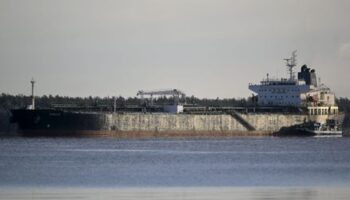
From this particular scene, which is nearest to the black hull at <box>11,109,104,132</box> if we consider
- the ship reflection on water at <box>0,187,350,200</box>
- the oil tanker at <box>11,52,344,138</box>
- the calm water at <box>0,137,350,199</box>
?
the oil tanker at <box>11,52,344,138</box>

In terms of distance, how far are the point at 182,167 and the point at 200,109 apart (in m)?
47.4

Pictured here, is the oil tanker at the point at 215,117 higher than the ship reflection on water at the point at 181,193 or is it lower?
higher

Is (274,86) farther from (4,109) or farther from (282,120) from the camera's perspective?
(4,109)


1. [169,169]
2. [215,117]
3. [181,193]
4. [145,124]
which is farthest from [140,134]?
[181,193]

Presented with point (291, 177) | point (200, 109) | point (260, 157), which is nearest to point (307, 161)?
point (260, 157)

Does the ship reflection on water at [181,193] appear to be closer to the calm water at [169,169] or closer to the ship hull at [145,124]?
the calm water at [169,169]

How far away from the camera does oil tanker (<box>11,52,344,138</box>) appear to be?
83.7m

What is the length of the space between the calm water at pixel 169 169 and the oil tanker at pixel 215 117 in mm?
17027

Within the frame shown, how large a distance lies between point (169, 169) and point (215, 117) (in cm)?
4578

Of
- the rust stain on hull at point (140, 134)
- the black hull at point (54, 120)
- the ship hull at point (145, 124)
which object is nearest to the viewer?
the black hull at point (54, 120)

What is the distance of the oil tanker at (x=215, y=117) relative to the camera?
275ft

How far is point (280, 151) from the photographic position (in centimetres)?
6725

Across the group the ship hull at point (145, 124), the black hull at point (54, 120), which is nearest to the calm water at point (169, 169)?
the black hull at point (54, 120)

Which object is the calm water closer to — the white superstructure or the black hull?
the black hull
